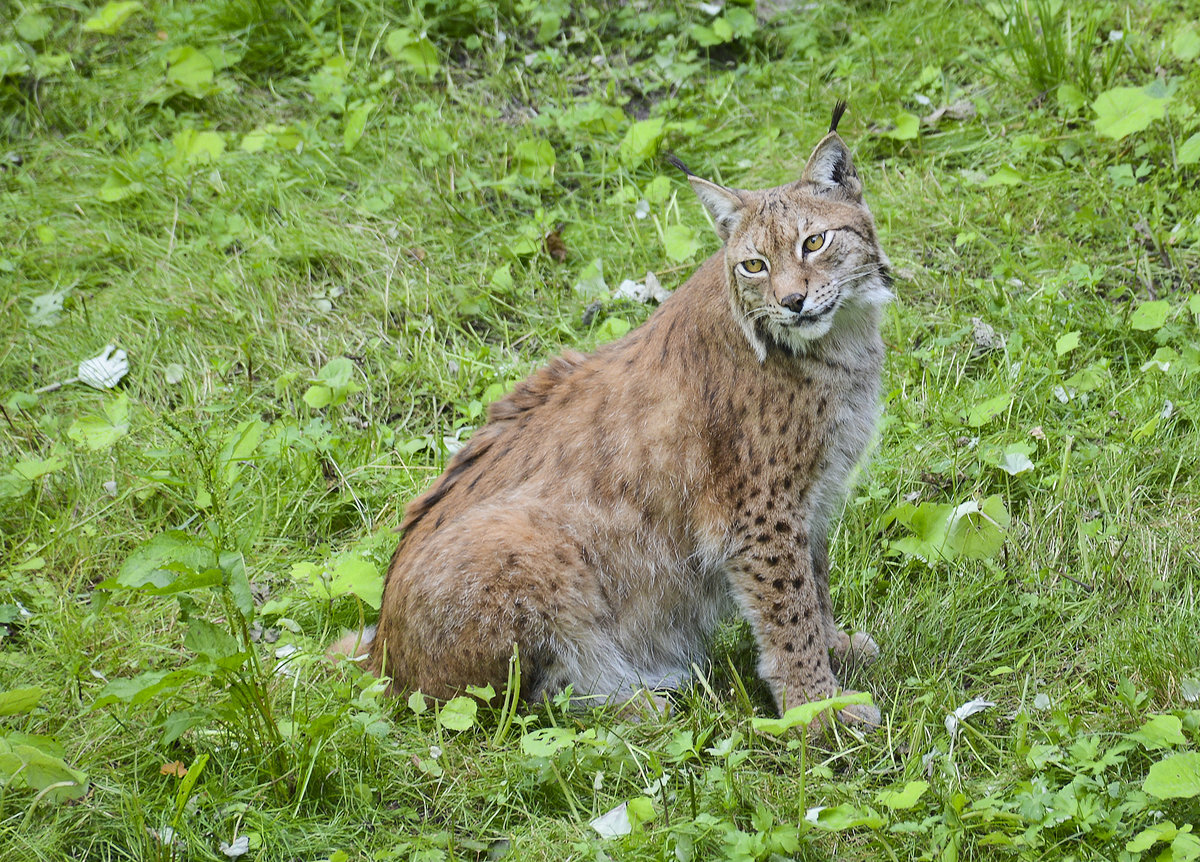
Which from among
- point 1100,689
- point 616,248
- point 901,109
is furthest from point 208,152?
point 1100,689

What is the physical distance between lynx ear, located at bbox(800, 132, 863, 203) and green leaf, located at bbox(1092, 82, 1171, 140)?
7.38 ft

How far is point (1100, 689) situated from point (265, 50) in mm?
6351

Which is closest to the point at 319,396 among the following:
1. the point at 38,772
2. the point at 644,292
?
the point at 644,292

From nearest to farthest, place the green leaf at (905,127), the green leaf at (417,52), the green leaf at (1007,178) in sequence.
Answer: the green leaf at (1007,178), the green leaf at (905,127), the green leaf at (417,52)

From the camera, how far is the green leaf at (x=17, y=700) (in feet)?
11.1

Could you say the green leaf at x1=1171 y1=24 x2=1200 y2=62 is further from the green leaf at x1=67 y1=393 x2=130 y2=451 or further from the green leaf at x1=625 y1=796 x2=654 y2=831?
the green leaf at x1=67 y1=393 x2=130 y2=451

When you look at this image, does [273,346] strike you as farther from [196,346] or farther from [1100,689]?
[1100,689]

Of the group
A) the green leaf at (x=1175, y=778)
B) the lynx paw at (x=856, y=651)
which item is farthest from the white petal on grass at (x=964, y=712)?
the green leaf at (x=1175, y=778)

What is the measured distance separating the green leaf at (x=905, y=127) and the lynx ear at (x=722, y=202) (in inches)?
99.1

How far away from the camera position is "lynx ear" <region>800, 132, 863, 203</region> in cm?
393

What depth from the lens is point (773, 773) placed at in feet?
11.9

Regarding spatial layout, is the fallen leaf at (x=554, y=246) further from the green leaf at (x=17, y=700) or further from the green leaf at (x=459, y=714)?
the green leaf at (x=17, y=700)

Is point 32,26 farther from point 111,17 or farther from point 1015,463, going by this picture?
point 1015,463

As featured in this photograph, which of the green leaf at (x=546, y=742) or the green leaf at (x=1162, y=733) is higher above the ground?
the green leaf at (x=1162, y=733)
